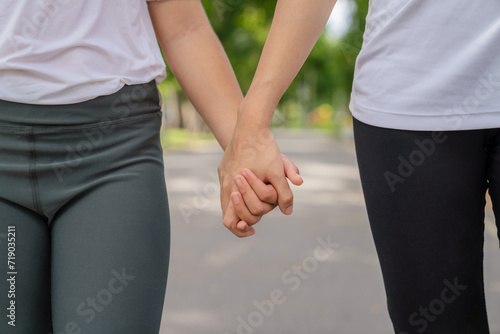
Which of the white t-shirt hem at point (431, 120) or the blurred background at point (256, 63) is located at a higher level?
the white t-shirt hem at point (431, 120)

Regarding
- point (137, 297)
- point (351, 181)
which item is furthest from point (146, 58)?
point (351, 181)

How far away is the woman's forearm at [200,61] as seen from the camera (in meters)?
1.86

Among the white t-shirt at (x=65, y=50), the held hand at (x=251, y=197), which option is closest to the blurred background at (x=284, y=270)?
the held hand at (x=251, y=197)

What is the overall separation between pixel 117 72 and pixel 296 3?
0.52 meters

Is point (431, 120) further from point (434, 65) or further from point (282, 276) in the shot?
point (282, 276)

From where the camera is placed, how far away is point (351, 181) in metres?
12.3

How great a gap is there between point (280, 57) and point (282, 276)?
11.6 feet

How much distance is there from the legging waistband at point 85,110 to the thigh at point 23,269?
19 cm

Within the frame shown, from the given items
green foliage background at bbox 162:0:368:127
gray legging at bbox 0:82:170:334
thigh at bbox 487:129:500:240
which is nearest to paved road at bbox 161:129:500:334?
gray legging at bbox 0:82:170:334

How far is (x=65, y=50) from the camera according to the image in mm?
1559

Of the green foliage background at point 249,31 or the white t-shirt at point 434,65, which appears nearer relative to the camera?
the white t-shirt at point 434,65

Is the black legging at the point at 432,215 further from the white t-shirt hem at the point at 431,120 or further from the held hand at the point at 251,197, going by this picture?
the held hand at the point at 251,197

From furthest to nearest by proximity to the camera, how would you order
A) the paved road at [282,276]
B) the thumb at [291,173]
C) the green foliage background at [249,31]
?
the green foliage background at [249,31] < the paved road at [282,276] < the thumb at [291,173]

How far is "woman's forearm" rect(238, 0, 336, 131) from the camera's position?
5.89 feet
